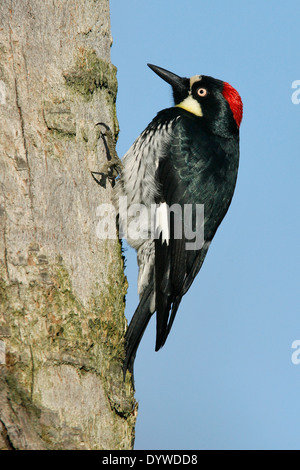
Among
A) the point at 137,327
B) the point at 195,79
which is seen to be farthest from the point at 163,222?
the point at 195,79

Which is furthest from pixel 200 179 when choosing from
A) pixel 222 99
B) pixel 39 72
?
pixel 39 72

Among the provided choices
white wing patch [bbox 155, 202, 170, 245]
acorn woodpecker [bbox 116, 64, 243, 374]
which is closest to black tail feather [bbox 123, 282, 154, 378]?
acorn woodpecker [bbox 116, 64, 243, 374]

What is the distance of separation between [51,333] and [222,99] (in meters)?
2.28

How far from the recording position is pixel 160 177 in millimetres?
3441

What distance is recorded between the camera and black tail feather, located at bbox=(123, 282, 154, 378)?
272 centimetres

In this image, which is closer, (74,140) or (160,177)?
(74,140)

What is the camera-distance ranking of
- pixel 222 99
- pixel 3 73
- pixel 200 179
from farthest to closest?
pixel 222 99 → pixel 200 179 → pixel 3 73

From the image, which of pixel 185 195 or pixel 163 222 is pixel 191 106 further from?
pixel 163 222

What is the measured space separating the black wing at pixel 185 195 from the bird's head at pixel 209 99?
213mm

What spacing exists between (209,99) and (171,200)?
0.97m

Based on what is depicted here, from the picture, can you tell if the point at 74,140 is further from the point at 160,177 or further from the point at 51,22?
the point at 160,177

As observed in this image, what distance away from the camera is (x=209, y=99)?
12.9ft

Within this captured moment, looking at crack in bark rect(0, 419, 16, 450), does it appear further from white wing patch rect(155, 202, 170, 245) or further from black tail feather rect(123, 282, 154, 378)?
white wing patch rect(155, 202, 170, 245)

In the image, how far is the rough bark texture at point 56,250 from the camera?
2.15m
